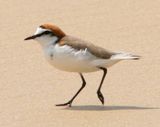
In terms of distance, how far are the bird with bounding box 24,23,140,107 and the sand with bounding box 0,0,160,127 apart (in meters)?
0.27

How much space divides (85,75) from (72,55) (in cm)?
106

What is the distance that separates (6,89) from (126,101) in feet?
4.11

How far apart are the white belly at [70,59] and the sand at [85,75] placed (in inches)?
15.1

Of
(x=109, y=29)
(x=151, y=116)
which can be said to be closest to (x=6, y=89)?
(x=151, y=116)

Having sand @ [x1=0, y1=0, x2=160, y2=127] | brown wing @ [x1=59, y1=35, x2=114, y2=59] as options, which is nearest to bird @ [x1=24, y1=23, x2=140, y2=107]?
brown wing @ [x1=59, y1=35, x2=114, y2=59]

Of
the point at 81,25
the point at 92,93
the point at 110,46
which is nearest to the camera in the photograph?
the point at 92,93

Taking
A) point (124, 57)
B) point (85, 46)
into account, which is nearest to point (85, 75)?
point (85, 46)

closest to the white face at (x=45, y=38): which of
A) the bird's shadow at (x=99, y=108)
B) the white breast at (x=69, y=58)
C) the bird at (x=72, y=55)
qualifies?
the bird at (x=72, y=55)

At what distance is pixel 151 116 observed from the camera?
6824 millimetres

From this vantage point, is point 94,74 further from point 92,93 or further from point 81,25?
point 81,25

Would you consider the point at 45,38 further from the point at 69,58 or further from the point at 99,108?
the point at 99,108

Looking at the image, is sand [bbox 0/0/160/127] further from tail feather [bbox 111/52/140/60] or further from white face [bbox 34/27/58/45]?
white face [bbox 34/27/58/45]

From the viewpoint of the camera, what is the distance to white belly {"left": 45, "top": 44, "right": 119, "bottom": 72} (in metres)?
7.27

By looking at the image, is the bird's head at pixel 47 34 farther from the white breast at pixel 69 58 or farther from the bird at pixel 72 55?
the white breast at pixel 69 58
